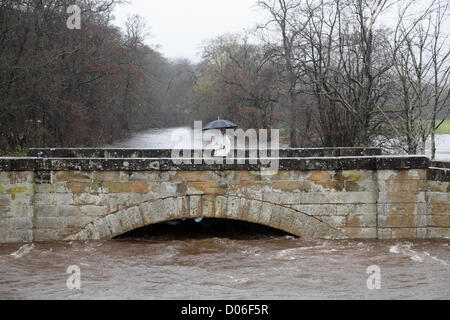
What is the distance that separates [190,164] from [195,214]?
84 centimetres

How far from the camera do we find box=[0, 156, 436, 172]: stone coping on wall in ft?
27.8

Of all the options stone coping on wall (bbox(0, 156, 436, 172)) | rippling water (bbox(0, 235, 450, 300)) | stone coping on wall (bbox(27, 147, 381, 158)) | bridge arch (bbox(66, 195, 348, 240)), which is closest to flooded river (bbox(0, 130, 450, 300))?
rippling water (bbox(0, 235, 450, 300))

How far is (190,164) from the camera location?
849 cm

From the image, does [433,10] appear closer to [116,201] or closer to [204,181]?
[204,181]

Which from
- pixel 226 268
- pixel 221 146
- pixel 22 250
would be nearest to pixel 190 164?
pixel 226 268

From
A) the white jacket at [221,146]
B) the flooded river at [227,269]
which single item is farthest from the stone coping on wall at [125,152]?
the flooded river at [227,269]

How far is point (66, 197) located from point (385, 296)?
522 cm

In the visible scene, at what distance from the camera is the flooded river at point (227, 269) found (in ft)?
22.3

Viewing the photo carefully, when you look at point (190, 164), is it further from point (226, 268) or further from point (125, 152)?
point (125, 152)

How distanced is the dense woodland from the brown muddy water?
6.02 meters

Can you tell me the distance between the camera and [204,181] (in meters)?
8.55

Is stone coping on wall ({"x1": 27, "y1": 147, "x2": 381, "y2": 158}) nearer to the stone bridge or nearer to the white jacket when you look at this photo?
the white jacket

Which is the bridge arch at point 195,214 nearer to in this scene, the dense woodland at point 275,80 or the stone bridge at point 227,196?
the stone bridge at point 227,196

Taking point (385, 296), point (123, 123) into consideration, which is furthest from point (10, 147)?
point (123, 123)
